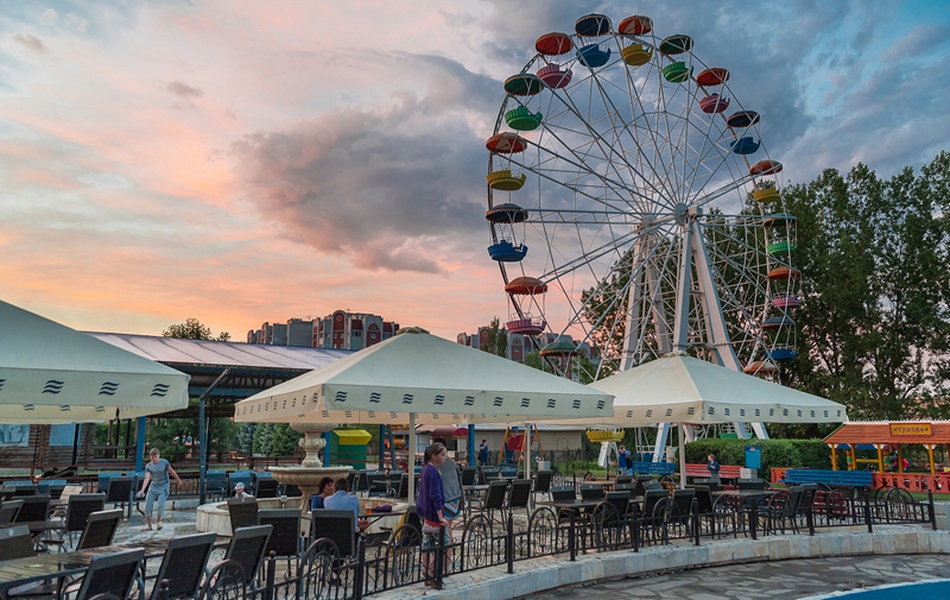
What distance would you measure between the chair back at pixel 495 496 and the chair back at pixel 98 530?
19.0 ft

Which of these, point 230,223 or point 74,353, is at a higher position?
point 230,223

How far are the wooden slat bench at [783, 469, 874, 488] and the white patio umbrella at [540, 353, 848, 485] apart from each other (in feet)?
16.0

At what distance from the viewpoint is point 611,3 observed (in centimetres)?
2995

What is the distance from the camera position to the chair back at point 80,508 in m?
9.67

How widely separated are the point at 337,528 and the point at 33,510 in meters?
4.68

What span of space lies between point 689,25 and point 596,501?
2619cm

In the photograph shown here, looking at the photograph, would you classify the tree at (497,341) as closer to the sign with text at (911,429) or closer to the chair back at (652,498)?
the sign with text at (911,429)

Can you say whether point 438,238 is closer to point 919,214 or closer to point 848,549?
point 848,549

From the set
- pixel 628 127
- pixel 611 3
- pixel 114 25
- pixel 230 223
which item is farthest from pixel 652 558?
pixel 611 3

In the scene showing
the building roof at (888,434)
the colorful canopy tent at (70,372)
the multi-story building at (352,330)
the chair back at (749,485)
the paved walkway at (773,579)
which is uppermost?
the multi-story building at (352,330)

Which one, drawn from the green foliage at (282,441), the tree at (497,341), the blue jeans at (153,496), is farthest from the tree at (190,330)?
the blue jeans at (153,496)

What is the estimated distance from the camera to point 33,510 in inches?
367

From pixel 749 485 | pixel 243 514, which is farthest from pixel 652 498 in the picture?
pixel 243 514

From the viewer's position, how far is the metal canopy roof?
20.1 m
